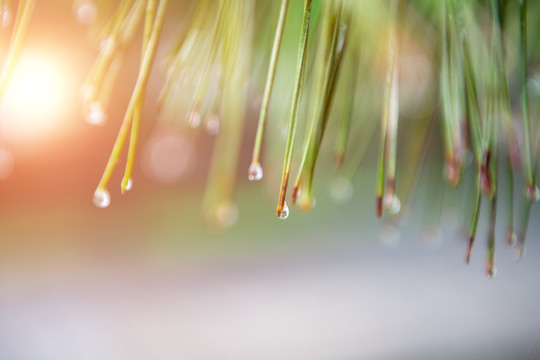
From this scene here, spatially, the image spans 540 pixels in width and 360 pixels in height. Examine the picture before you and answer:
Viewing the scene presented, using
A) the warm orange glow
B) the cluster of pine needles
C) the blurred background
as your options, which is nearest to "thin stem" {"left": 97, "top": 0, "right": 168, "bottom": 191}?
the cluster of pine needles

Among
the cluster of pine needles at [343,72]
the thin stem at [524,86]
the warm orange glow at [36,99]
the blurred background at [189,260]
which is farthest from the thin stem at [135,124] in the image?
the warm orange glow at [36,99]

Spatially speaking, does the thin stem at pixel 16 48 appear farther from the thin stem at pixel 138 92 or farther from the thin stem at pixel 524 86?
the thin stem at pixel 524 86

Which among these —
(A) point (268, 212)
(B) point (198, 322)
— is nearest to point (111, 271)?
(B) point (198, 322)

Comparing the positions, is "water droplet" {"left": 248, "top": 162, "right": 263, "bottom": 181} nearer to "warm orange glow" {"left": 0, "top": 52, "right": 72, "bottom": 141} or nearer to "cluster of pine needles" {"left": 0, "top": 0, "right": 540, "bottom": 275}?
"cluster of pine needles" {"left": 0, "top": 0, "right": 540, "bottom": 275}

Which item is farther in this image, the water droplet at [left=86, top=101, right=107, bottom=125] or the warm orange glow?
the warm orange glow

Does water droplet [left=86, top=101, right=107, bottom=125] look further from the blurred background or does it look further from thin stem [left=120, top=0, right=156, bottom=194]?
the blurred background

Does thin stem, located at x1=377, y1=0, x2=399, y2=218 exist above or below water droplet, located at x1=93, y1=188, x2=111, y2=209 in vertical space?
above

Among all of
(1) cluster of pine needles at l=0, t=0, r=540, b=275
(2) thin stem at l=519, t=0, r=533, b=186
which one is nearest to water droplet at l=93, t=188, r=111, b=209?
(1) cluster of pine needles at l=0, t=0, r=540, b=275

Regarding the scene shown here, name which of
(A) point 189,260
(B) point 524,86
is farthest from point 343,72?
(A) point 189,260
